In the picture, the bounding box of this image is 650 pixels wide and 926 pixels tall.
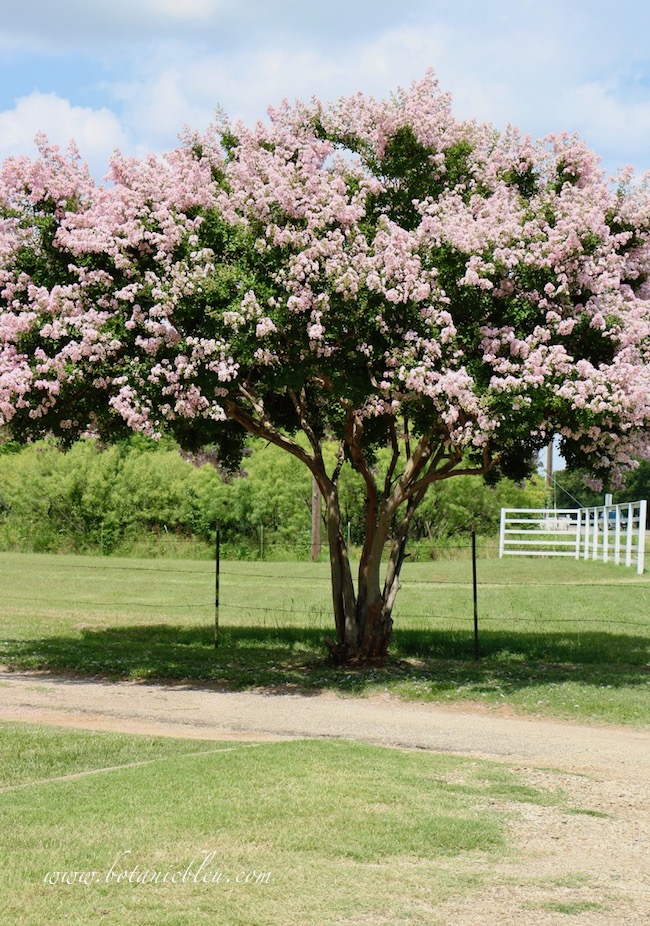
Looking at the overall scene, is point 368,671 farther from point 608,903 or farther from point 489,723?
point 608,903

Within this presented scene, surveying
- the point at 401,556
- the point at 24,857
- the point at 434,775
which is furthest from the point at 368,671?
the point at 24,857

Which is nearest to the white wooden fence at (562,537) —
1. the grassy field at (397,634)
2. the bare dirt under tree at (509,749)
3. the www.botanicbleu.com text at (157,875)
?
the grassy field at (397,634)

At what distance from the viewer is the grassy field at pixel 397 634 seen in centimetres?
1561

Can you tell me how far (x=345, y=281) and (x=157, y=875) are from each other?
910cm

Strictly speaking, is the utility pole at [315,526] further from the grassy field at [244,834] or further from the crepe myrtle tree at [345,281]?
the grassy field at [244,834]

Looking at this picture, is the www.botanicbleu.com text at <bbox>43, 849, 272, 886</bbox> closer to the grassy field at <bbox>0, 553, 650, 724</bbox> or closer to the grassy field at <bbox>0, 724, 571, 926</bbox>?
the grassy field at <bbox>0, 724, 571, 926</bbox>

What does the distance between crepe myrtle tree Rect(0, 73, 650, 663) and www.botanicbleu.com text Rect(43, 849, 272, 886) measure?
829cm

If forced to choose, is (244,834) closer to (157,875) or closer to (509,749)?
(157,875)

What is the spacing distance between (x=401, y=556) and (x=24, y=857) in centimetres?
1175

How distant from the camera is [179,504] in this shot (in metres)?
48.2

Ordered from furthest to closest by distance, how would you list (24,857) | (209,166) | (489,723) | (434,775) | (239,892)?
(209,166), (489,723), (434,775), (24,857), (239,892)

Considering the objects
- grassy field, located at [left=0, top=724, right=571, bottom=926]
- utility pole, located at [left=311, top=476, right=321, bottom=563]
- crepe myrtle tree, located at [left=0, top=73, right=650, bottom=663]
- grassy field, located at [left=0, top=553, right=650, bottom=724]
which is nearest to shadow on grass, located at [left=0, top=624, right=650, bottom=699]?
grassy field, located at [left=0, top=553, right=650, bottom=724]

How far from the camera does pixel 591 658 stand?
60.3 feet

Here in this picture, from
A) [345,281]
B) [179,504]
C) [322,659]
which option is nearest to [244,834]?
[345,281]
